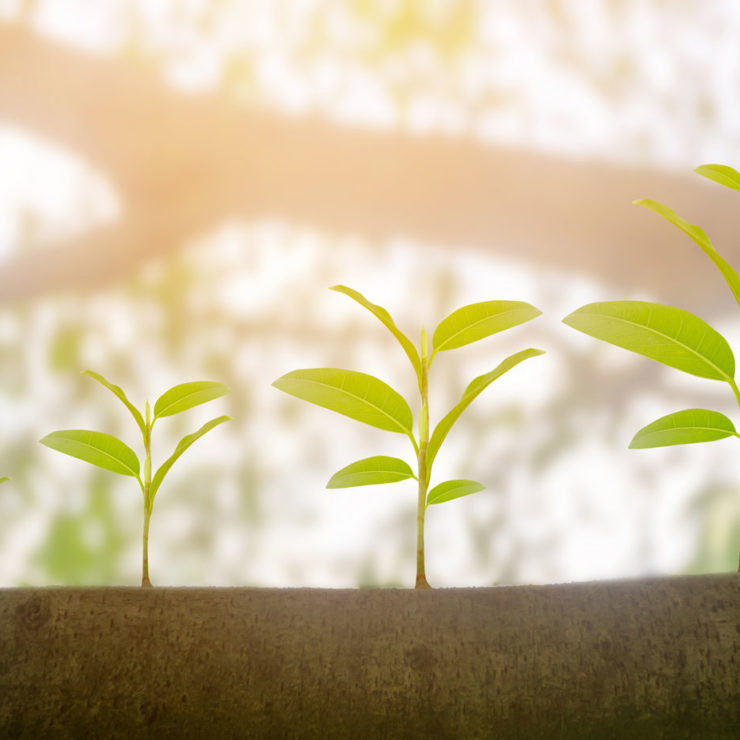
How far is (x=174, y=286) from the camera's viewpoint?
966 mm

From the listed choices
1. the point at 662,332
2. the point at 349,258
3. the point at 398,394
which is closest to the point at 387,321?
the point at 398,394

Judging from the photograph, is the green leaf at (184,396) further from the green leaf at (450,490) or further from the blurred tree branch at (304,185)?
the blurred tree branch at (304,185)

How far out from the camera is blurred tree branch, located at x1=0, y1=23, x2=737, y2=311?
979 mm

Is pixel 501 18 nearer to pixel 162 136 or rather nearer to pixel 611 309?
pixel 162 136

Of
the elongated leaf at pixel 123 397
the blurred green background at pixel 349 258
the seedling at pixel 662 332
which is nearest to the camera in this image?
the seedling at pixel 662 332

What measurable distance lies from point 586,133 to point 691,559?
0.67 meters

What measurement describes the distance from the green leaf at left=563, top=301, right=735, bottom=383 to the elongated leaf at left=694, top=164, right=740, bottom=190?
0.12 metres

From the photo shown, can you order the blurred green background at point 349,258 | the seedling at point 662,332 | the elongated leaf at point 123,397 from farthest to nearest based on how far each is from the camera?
the blurred green background at point 349,258
the elongated leaf at point 123,397
the seedling at point 662,332

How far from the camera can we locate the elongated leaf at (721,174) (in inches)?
19.9

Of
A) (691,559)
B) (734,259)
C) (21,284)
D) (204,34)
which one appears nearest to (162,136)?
(204,34)

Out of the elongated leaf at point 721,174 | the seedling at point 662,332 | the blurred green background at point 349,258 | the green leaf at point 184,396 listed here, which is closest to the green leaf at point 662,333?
the seedling at point 662,332

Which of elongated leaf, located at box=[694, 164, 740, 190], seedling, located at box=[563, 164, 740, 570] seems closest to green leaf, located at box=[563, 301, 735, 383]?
seedling, located at box=[563, 164, 740, 570]

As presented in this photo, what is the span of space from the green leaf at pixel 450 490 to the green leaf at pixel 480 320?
4.6 inches

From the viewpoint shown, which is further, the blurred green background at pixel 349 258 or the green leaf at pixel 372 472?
the blurred green background at pixel 349 258
